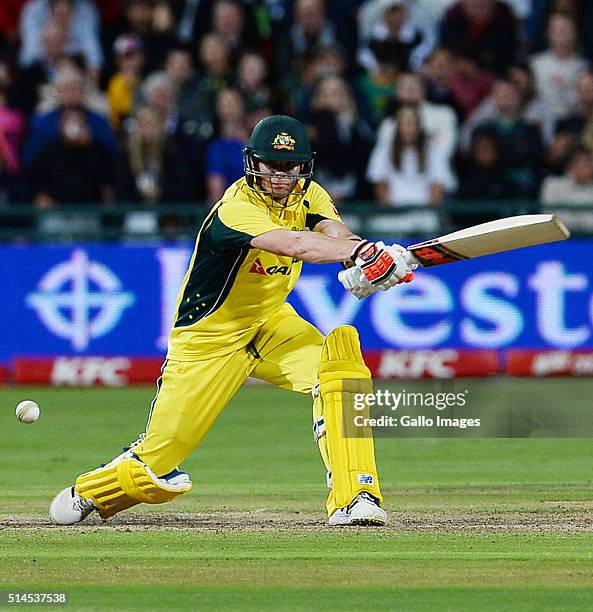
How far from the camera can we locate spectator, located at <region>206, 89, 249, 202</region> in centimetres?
1388

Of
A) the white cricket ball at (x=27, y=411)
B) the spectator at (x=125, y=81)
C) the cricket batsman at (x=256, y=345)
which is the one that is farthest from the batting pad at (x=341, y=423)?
the spectator at (x=125, y=81)

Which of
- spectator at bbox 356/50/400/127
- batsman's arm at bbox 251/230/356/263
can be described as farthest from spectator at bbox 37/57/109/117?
batsman's arm at bbox 251/230/356/263

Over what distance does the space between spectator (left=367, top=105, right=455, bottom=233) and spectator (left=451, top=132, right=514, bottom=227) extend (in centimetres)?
24

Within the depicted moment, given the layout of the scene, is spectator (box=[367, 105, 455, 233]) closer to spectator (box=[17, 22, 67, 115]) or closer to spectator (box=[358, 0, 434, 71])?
spectator (box=[358, 0, 434, 71])

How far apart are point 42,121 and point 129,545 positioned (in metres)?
7.86

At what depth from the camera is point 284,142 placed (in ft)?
24.1

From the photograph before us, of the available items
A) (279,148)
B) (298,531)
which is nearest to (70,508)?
(298,531)

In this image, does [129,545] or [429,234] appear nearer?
[129,545]

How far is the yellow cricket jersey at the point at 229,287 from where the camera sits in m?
7.45

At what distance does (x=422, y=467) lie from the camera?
9641 mm

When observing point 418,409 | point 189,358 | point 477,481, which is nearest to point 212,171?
point 418,409

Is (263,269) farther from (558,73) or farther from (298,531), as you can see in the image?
(558,73)

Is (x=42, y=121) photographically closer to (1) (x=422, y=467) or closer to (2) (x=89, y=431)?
(2) (x=89, y=431)

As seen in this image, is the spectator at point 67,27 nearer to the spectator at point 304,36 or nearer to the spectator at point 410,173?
the spectator at point 304,36
